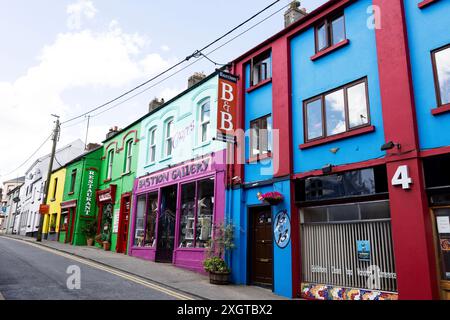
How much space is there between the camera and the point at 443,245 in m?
7.23

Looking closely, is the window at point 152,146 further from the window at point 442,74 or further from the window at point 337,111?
the window at point 442,74

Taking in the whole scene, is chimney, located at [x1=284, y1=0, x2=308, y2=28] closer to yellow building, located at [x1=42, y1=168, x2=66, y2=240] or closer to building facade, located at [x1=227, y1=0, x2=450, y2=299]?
building facade, located at [x1=227, y1=0, x2=450, y2=299]

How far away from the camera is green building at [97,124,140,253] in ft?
64.9

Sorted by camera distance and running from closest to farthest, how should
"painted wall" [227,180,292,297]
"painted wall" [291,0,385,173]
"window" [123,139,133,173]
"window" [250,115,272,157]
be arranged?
"painted wall" [291,0,385,173]
"painted wall" [227,180,292,297]
"window" [250,115,272,157]
"window" [123,139,133,173]

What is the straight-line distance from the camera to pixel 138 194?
18.7 metres

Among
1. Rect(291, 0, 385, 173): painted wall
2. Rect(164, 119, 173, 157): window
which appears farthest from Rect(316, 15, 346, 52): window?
Rect(164, 119, 173, 157): window

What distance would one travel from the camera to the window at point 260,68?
1291 cm

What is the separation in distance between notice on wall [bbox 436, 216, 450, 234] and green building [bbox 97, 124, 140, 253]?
50.8ft

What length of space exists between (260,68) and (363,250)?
24.9ft

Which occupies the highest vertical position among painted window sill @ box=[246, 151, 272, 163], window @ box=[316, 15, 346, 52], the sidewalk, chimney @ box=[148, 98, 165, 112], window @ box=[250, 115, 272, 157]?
chimney @ box=[148, 98, 165, 112]

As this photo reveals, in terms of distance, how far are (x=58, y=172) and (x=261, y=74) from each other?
23923 millimetres

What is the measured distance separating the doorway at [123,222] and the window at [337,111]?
1231 cm
